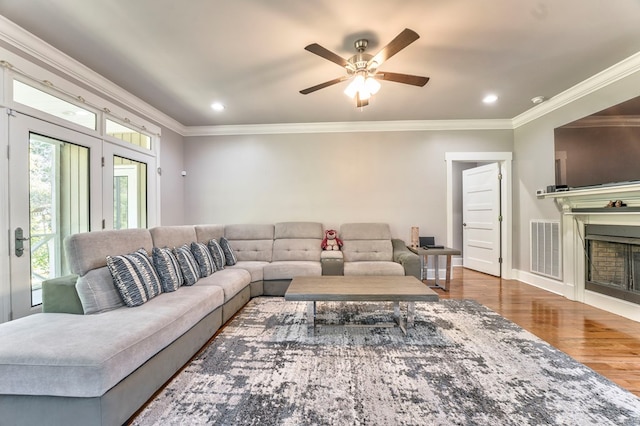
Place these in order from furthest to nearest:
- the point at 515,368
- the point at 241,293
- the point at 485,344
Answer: the point at 241,293, the point at 485,344, the point at 515,368

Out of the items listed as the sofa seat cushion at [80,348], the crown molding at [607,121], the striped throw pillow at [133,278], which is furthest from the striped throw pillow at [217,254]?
the crown molding at [607,121]

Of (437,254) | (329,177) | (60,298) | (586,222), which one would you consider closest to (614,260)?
(586,222)

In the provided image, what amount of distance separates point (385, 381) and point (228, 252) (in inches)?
108

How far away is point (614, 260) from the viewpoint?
3170 mm

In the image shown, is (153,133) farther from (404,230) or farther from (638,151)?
(638,151)

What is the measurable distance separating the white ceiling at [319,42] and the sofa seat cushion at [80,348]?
2210mm

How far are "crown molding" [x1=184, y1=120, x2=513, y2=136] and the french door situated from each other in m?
1.83

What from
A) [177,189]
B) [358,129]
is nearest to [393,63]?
[358,129]

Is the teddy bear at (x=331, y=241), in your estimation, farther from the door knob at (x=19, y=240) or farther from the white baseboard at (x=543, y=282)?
the door knob at (x=19, y=240)

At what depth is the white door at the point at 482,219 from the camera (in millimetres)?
4742

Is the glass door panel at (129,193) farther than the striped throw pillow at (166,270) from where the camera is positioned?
Yes

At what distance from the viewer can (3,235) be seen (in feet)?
7.32

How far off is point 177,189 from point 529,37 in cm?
504

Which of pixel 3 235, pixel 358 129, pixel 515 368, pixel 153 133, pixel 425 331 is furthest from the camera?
pixel 358 129
